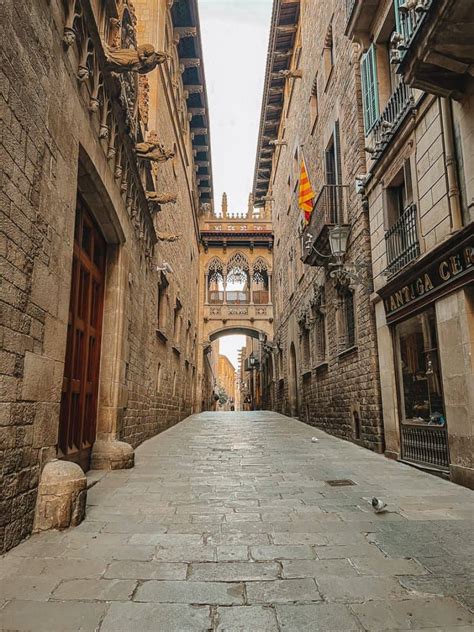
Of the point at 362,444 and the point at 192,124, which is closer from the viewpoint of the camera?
the point at 362,444

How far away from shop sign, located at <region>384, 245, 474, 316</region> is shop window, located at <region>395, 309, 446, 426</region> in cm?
28

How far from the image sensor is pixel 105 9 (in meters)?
5.89

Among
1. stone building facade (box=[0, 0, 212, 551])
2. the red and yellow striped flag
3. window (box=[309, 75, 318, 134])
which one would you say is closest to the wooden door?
stone building facade (box=[0, 0, 212, 551])

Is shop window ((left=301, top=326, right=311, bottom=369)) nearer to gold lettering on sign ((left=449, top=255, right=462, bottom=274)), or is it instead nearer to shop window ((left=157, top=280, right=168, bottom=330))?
shop window ((left=157, top=280, right=168, bottom=330))

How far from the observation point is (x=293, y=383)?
707 inches

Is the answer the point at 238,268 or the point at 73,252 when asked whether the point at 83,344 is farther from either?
the point at 238,268

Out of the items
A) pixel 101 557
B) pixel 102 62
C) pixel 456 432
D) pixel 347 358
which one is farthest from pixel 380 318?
pixel 101 557

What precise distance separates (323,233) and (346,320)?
2037mm

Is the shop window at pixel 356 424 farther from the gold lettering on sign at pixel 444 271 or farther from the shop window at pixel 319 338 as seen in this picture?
the gold lettering on sign at pixel 444 271

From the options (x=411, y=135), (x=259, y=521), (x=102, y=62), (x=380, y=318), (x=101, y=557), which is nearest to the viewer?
(x=101, y=557)

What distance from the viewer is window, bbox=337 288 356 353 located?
9945 mm

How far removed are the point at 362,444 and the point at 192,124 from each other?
16.8m

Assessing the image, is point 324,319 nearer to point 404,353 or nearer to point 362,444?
point 362,444

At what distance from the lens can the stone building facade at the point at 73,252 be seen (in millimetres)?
3248
